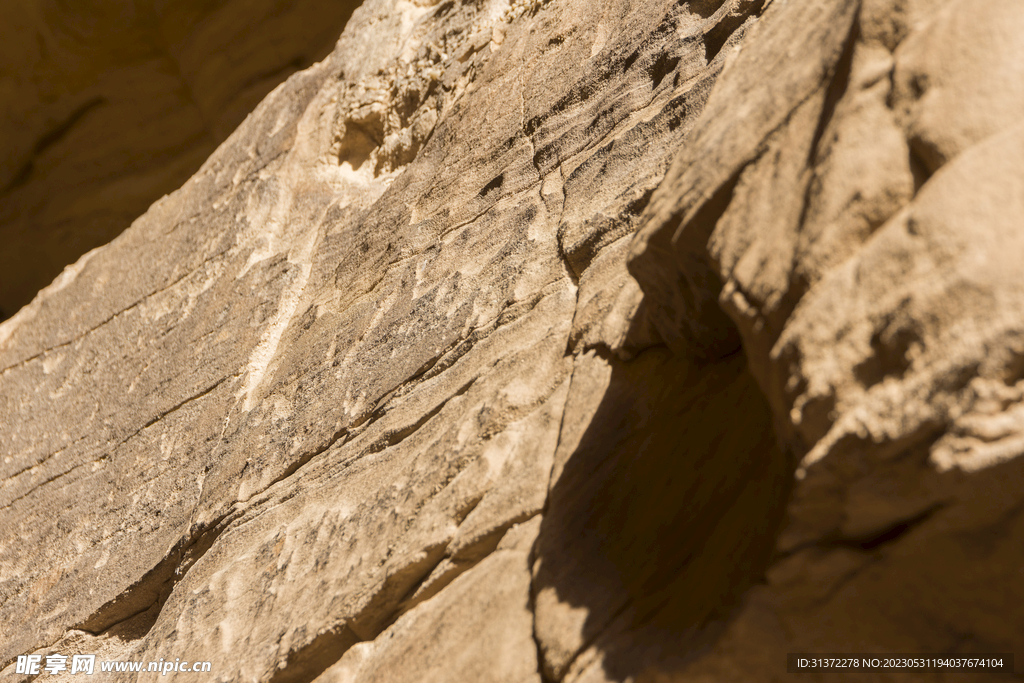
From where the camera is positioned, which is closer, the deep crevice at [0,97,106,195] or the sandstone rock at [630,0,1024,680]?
the sandstone rock at [630,0,1024,680]

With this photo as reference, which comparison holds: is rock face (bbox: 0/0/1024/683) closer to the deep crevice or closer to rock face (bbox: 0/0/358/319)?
rock face (bbox: 0/0/358/319)

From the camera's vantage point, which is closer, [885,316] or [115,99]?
[885,316]

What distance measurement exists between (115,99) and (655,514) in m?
6.20

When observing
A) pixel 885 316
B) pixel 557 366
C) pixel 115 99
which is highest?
pixel 115 99

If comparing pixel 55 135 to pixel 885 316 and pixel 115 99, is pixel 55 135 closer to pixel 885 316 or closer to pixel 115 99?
pixel 115 99

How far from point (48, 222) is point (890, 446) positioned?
6917 mm

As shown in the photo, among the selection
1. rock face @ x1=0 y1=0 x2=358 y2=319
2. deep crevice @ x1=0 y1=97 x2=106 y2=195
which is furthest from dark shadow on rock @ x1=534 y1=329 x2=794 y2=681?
deep crevice @ x1=0 y1=97 x2=106 y2=195

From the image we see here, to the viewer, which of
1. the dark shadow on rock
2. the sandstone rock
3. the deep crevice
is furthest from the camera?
the deep crevice

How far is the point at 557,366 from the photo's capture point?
5.44 feet

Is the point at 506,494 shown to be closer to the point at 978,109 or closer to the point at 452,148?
the point at 978,109

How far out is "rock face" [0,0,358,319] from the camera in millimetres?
5590

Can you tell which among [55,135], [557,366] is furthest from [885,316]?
[55,135]

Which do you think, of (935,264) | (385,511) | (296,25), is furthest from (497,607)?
(296,25)

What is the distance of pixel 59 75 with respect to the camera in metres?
5.64
